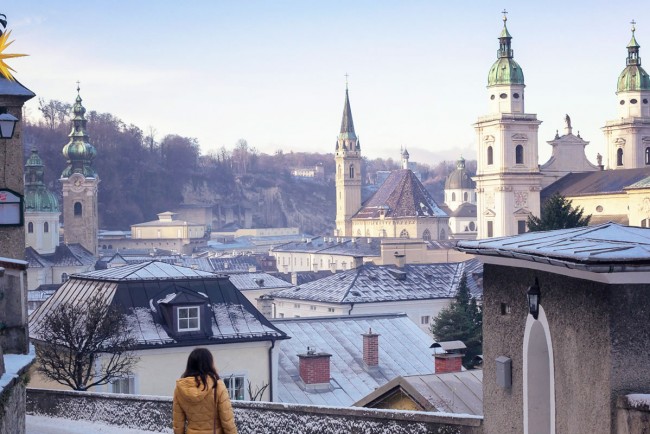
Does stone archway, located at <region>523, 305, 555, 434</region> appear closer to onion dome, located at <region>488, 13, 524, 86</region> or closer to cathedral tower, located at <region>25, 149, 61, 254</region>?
onion dome, located at <region>488, 13, 524, 86</region>

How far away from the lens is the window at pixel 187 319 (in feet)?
67.2

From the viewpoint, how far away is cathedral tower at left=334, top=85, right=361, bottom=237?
123 metres

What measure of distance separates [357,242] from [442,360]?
3259 inches

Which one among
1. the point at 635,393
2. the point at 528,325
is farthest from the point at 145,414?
the point at 635,393

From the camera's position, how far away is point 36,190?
87.4 metres

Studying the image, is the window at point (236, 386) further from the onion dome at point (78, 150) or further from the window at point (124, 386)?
the onion dome at point (78, 150)

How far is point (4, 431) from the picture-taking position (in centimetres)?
787

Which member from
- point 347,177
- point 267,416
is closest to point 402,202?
point 347,177

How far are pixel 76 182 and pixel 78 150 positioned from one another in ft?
9.83

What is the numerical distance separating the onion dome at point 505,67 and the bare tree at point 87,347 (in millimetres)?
62463

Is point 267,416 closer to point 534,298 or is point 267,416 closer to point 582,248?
point 534,298

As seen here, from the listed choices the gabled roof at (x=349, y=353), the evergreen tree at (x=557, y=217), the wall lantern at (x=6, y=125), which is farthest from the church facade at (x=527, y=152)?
the wall lantern at (x=6, y=125)

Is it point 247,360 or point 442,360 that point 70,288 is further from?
point 442,360

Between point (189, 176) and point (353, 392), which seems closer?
point (353, 392)
